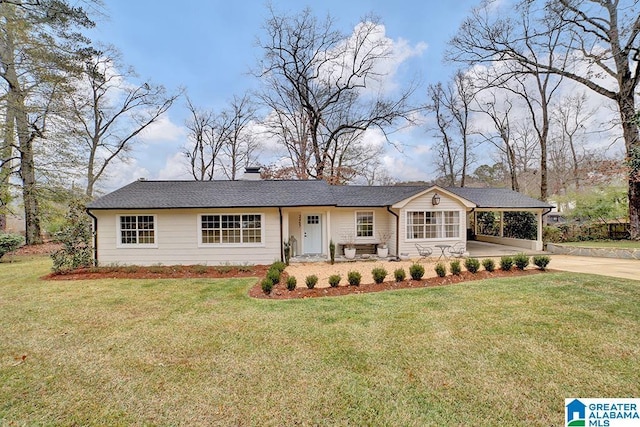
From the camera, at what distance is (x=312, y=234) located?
1388 centimetres

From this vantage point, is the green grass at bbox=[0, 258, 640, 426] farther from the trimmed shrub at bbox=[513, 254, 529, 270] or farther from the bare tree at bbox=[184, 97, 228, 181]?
the bare tree at bbox=[184, 97, 228, 181]

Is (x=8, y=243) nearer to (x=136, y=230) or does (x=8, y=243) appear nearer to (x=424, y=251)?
(x=136, y=230)

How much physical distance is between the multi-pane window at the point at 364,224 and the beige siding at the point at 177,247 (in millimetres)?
4355

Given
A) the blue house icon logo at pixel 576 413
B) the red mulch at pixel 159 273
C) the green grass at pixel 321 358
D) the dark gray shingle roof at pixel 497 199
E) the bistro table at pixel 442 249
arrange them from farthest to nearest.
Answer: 1. the dark gray shingle roof at pixel 497 199
2. the bistro table at pixel 442 249
3. the red mulch at pixel 159 273
4. the green grass at pixel 321 358
5. the blue house icon logo at pixel 576 413

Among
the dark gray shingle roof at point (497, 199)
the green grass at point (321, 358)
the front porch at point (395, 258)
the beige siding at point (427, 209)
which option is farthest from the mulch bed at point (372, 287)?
the dark gray shingle roof at point (497, 199)

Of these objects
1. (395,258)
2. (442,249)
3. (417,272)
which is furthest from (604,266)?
(417,272)

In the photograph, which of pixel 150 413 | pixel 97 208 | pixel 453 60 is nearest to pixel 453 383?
pixel 150 413

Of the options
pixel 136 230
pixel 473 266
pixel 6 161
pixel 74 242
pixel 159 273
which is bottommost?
pixel 159 273

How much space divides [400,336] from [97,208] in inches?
471

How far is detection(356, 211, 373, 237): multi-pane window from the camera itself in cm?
1416

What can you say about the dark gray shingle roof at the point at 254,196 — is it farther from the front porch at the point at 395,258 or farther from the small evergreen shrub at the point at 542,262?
the small evergreen shrub at the point at 542,262

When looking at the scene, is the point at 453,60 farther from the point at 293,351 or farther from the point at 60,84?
the point at 60,84

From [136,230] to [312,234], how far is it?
751cm

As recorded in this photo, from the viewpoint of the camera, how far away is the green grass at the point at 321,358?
307cm
